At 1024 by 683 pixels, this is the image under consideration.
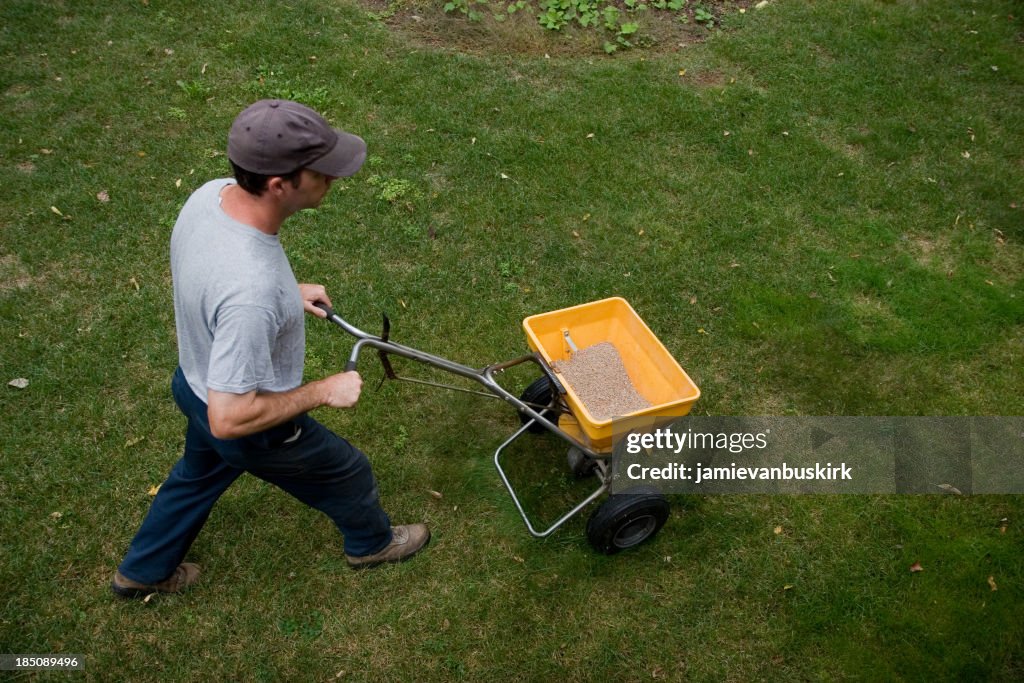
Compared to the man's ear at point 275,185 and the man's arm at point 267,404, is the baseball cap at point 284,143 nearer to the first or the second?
the man's ear at point 275,185

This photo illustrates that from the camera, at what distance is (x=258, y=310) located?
92.4 inches

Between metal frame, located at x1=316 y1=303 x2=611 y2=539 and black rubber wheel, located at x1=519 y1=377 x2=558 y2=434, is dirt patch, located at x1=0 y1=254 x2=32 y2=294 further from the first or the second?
black rubber wheel, located at x1=519 y1=377 x2=558 y2=434

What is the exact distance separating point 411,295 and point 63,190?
2938 mm

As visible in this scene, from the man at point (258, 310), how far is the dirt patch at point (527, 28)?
528cm

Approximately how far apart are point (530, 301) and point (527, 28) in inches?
154

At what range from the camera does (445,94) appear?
678cm

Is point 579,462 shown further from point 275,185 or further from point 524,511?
point 275,185

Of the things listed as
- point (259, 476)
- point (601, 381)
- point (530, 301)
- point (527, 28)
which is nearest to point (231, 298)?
point (259, 476)

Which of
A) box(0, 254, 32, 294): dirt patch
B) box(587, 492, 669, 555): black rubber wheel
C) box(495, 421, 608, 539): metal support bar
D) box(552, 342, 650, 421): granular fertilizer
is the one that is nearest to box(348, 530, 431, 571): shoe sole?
box(495, 421, 608, 539): metal support bar

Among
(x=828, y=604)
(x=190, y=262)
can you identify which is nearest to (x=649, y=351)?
(x=828, y=604)

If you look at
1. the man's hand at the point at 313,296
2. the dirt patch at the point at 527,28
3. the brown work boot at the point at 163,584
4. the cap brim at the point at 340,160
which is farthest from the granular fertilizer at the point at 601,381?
the dirt patch at the point at 527,28

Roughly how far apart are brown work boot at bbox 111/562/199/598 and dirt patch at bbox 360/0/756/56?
5.66m

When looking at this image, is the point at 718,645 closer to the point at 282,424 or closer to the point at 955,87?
the point at 282,424

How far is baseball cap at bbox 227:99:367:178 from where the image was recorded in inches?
92.7
